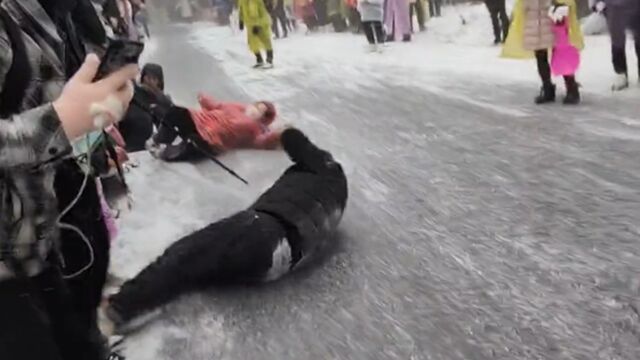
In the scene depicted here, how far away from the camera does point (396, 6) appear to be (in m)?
15.0

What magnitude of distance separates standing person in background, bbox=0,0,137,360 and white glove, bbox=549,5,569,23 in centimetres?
538

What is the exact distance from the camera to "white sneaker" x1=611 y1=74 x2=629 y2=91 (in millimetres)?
6614

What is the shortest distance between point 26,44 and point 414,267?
6.70 feet

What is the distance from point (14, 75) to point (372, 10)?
12.7m

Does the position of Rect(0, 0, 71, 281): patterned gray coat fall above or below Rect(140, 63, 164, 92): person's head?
above

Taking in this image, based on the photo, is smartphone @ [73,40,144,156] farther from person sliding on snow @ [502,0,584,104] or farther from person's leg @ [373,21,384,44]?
person's leg @ [373,21,384,44]

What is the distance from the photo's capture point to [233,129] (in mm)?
5285

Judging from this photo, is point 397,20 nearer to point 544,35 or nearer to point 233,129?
point 544,35

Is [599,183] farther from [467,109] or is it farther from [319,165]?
[467,109]

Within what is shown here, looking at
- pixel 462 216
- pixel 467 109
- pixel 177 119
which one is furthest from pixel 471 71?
pixel 462 216

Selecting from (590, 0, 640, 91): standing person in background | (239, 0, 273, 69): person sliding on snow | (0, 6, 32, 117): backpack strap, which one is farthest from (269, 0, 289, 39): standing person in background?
(0, 6, 32, 117): backpack strap

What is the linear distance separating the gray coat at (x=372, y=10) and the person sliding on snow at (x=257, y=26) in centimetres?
187

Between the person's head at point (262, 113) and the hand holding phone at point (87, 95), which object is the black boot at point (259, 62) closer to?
the person's head at point (262, 113)

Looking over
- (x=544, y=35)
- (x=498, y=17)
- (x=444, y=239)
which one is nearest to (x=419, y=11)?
(x=498, y=17)
